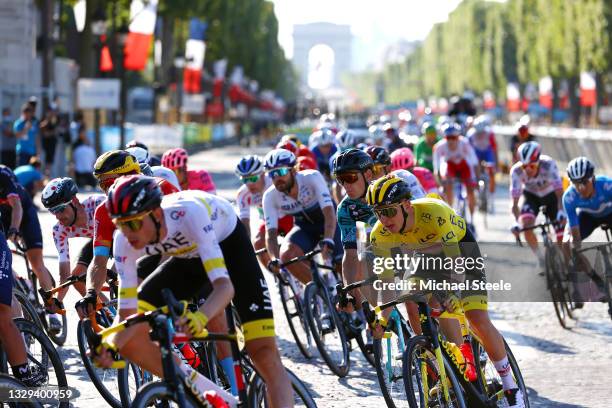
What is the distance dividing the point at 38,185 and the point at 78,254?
5913 millimetres

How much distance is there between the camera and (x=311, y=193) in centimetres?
1070

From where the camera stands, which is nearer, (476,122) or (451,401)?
(451,401)

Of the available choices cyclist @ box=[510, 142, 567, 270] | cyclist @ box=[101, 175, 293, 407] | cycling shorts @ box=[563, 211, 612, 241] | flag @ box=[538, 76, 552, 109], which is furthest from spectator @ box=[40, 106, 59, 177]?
flag @ box=[538, 76, 552, 109]

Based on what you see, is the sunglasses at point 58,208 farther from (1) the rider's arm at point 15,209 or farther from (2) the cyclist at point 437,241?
(2) the cyclist at point 437,241

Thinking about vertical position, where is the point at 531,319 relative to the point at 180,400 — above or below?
below

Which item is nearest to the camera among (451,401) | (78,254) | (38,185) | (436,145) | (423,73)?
(451,401)

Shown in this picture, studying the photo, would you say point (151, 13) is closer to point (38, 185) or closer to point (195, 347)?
point (38, 185)

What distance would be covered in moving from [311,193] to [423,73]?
165883mm

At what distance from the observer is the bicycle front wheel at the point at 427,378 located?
23.0 feet

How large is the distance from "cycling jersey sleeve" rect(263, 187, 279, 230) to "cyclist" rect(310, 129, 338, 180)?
21.7ft

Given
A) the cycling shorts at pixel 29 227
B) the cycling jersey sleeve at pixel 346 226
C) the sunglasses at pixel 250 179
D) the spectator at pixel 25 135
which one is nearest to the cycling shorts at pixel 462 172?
the sunglasses at pixel 250 179

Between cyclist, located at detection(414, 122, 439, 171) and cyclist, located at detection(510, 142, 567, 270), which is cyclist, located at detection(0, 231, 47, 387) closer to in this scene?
cyclist, located at detection(510, 142, 567, 270)

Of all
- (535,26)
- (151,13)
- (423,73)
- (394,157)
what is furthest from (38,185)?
(423,73)

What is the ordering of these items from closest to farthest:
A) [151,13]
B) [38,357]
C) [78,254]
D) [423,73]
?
[38,357]
[78,254]
[151,13]
[423,73]
